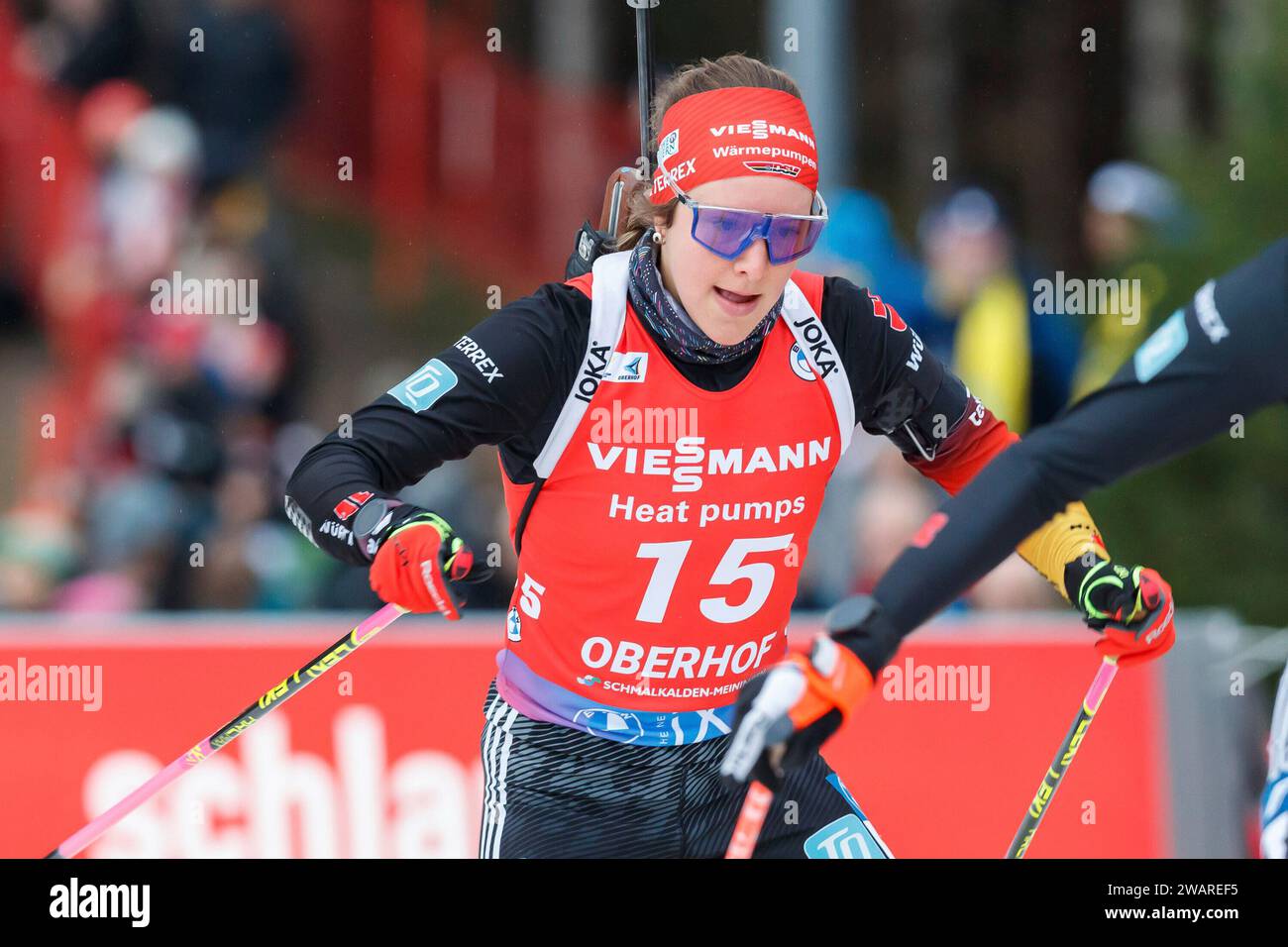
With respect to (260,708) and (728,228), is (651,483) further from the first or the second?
(260,708)

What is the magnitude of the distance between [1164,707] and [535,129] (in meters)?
5.84

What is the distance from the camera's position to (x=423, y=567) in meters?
3.61

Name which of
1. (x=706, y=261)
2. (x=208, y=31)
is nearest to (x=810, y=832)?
(x=706, y=261)

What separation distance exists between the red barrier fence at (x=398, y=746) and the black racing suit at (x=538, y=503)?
235 centimetres

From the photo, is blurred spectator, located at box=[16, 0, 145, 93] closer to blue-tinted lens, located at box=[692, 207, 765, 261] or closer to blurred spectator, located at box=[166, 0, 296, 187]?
blurred spectator, located at box=[166, 0, 296, 187]

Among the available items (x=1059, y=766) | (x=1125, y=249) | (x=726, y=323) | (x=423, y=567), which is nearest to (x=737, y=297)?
(x=726, y=323)

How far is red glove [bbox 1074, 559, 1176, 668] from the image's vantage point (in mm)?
3785

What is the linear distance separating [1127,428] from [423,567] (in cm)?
142

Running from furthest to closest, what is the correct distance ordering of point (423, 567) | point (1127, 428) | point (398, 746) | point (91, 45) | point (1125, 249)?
1. point (91, 45)
2. point (1125, 249)
3. point (398, 746)
4. point (423, 567)
5. point (1127, 428)

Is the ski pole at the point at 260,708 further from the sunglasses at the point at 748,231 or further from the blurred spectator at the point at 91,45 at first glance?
the blurred spectator at the point at 91,45

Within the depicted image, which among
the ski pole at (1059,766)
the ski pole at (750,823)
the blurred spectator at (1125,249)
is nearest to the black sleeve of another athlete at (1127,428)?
the ski pole at (750,823)

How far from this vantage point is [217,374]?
8.44m
